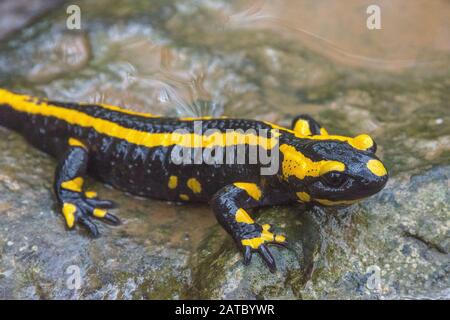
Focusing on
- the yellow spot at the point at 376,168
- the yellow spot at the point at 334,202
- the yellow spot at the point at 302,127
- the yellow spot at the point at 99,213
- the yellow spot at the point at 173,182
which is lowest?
the yellow spot at the point at 99,213

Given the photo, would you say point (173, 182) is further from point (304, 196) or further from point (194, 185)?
point (304, 196)

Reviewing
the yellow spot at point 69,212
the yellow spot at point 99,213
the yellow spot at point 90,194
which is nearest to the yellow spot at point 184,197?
the yellow spot at point 99,213

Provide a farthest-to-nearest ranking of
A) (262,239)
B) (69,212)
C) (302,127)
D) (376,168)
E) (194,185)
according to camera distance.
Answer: (302,127) < (194,185) < (69,212) < (262,239) < (376,168)

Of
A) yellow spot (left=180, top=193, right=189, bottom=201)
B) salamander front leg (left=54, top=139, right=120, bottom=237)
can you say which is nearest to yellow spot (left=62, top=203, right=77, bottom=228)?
salamander front leg (left=54, top=139, right=120, bottom=237)

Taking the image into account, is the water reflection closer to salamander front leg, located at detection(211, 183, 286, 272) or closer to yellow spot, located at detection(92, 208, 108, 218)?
salamander front leg, located at detection(211, 183, 286, 272)

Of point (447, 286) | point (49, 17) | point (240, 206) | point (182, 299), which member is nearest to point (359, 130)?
point (240, 206)

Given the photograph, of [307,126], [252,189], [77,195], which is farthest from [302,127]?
[77,195]

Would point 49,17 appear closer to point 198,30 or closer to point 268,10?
point 198,30

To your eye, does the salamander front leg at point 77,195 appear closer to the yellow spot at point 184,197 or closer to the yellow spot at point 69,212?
the yellow spot at point 69,212
